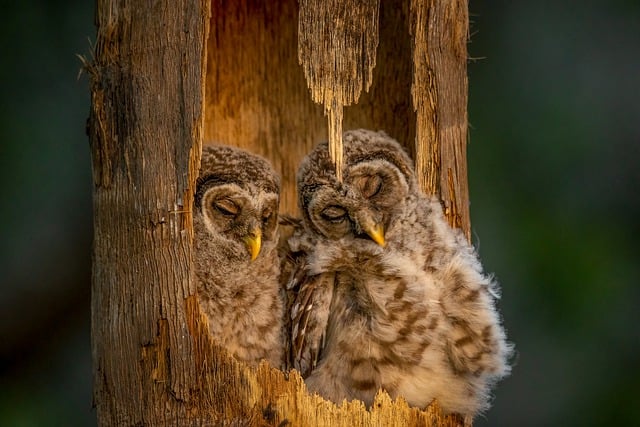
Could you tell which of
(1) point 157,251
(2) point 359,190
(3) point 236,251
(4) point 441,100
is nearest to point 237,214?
(3) point 236,251

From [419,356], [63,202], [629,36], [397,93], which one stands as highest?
[629,36]

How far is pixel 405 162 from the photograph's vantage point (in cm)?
403

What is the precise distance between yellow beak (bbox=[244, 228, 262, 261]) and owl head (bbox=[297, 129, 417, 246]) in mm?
237

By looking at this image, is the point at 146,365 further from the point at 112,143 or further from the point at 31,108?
the point at 31,108

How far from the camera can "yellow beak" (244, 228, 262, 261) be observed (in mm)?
4098

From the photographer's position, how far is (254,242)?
4.10 metres

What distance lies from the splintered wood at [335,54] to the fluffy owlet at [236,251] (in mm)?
476

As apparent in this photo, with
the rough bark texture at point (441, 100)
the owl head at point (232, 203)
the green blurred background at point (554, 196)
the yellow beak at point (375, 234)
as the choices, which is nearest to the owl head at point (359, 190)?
the yellow beak at point (375, 234)

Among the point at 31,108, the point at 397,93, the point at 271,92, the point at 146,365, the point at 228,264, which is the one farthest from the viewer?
the point at 31,108

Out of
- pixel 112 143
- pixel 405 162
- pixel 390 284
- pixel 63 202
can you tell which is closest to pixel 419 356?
pixel 390 284

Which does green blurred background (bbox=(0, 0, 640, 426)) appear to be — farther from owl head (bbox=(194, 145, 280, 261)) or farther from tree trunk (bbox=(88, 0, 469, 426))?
tree trunk (bbox=(88, 0, 469, 426))

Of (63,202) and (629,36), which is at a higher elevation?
(629,36)

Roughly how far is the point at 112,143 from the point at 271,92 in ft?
4.73

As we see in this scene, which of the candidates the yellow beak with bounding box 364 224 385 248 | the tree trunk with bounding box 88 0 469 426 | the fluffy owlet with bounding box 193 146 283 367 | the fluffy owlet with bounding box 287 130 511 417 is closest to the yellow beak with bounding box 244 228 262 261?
the fluffy owlet with bounding box 193 146 283 367
